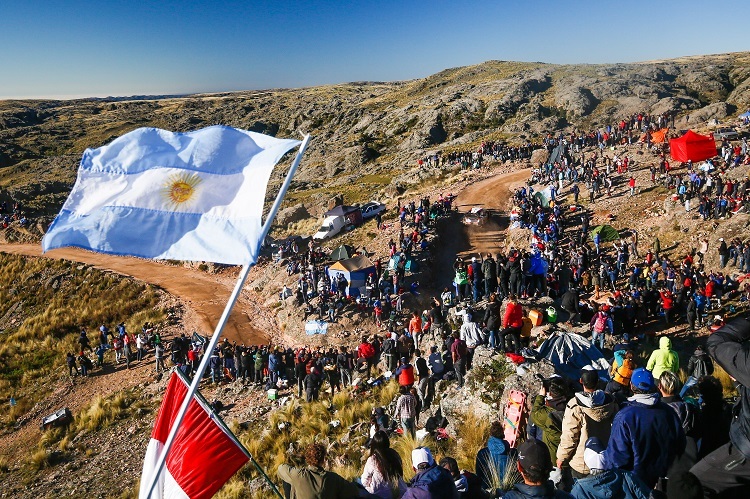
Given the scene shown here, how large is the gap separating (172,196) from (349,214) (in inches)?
1238

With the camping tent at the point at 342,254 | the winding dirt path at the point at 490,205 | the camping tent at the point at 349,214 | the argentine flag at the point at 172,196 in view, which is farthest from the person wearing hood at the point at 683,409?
the camping tent at the point at 349,214

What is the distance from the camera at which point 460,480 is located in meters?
5.79

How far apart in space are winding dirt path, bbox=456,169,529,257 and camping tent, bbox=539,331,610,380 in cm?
1854

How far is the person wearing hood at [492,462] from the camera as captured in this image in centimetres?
639

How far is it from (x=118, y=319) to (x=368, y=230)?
1710 cm

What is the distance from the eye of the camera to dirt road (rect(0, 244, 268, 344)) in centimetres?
2643

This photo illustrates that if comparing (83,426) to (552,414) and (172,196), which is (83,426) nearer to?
(172,196)

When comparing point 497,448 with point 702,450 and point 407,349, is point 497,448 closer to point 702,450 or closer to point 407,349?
point 702,450

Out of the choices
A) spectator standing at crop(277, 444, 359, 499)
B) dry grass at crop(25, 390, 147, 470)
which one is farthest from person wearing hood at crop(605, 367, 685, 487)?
dry grass at crop(25, 390, 147, 470)

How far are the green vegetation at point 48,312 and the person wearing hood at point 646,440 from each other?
23.4 metres

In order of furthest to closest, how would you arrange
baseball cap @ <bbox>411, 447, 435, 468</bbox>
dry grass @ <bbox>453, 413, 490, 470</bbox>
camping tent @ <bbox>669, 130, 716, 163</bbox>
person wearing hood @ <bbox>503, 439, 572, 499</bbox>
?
camping tent @ <bbox>669, 130, 716, 163</bbox>, dry grass @ <bbox>453, 413, 490, 470</bbox>, baseball cap @ <bbox>411, 447, 435, 468</bbox>, person wearing hood @ <bbox>503, 439, 572, 499</bbox>

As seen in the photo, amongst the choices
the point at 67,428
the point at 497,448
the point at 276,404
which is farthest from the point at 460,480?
the point at 67,428

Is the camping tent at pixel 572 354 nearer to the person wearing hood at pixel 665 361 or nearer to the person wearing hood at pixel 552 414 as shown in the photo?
the person wearing hood at pixel 665 361

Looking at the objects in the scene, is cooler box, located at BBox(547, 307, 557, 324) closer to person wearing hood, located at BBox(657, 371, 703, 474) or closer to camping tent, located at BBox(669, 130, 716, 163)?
person wearing hood, located at BBox(657, 371, 703, 474)
